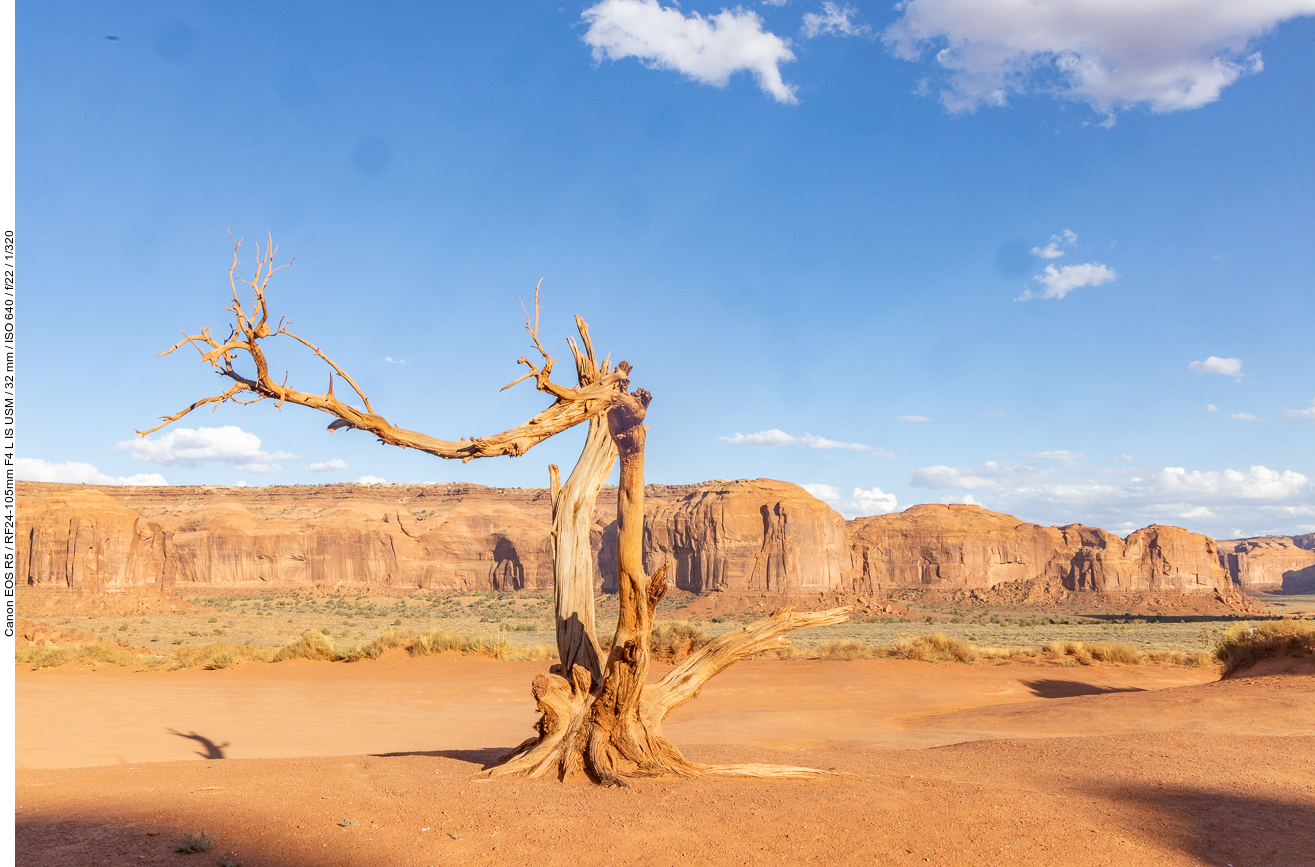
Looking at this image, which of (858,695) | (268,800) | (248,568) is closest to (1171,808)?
(268,800)

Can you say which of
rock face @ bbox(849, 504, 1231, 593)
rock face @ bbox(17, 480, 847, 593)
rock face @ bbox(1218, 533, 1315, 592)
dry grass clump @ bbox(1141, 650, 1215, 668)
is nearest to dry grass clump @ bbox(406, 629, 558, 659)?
dry grass clump @ bbox(1141, 650, 1215, 668)

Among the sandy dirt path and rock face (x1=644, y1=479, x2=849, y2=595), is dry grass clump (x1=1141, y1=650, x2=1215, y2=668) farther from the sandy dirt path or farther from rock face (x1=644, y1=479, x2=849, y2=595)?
rock face (x1=644, y1=479, x2=849, y2=595)

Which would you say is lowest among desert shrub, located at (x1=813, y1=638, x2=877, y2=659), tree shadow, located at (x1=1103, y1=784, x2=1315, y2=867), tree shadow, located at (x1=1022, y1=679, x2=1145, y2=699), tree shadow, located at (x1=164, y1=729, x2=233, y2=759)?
tree shadow, located at (x1=1022, y1=679, x2=1145, y2=699)

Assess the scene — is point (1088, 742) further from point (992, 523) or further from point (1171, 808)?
point (992, 523)

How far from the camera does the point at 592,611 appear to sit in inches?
310

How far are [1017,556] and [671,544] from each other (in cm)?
3436

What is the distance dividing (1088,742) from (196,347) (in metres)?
10.6

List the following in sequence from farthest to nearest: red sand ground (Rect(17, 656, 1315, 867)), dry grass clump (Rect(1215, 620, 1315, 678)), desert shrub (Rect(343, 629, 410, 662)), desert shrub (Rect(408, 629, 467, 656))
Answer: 1. desert shrub (Rect(408, 629, 467, 656))
2. desert shrub (Rect(343, 629, 410, 662))
3. dry grass clump (Rect(1215, 620, 1315, 678))
4. red sand ground (Rect(17, 656, 1315, 867))

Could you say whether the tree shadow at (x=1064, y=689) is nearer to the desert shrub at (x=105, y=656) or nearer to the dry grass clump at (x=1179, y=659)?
the dry grass clump at (x=1179, y=659)

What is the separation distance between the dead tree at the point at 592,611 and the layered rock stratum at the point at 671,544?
60.8m

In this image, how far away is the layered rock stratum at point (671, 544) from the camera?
7019cm

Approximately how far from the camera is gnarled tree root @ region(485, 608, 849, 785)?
7199 millimetres

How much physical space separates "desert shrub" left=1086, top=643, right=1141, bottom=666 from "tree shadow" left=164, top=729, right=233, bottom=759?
2236cm

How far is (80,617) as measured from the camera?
44438 mm
